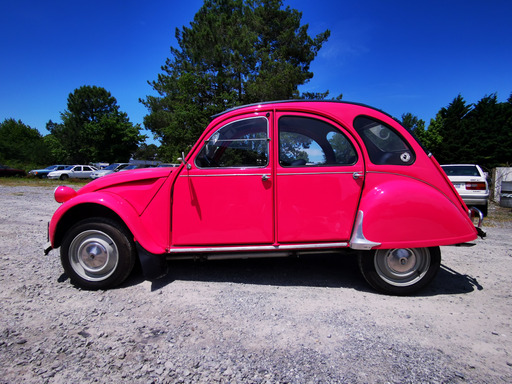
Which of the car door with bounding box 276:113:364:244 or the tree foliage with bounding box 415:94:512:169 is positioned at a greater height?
the tree foliage with bounding box 415:94:512:169

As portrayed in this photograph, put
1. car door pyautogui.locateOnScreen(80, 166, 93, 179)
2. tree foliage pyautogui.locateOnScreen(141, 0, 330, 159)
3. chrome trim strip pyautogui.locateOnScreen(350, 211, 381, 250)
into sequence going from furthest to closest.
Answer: car door pyautogui.locateOnScreen(80, 166, 93, 179) < tree foliage pyautogui.locateOnScreen(141, 0, 330, 159) < chrome trim strip pyautogui.locateOnScreen(350, 211, 381, 250)

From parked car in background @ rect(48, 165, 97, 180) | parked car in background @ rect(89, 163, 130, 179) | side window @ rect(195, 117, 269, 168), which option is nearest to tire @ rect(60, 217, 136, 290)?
side window @ rect(195, 117, 269, 168)

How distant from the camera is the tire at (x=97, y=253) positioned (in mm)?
3137

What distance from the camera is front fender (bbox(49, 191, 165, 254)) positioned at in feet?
9.93

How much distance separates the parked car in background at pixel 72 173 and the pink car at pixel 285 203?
1291 inches

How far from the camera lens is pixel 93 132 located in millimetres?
40594

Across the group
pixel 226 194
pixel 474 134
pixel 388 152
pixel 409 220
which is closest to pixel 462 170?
pixel 388 152

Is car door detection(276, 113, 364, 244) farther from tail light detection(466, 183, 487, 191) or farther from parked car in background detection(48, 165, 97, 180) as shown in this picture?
parked car in background detection(48, 165, 97, 180)

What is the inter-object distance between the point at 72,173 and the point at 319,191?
34819mm

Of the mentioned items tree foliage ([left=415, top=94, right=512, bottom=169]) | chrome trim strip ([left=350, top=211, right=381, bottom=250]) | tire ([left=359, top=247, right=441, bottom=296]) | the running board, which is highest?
tree foliage ([left=415, top=94, right=512, bottom=169])

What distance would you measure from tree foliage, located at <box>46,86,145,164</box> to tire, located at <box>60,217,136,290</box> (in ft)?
139

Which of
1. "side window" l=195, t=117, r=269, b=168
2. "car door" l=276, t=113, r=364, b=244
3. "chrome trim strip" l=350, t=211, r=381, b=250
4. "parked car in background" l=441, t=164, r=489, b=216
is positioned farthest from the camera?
"parked car in background" l=441, t=164, r=489, b=216

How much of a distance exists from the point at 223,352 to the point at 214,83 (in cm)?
2224

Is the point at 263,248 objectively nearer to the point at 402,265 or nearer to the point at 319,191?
the point at 319,191
